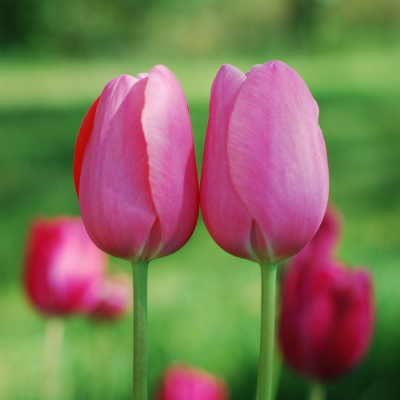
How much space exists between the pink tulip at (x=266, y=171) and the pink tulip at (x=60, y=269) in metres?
0.49

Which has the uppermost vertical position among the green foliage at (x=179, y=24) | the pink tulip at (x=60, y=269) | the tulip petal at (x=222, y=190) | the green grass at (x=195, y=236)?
the green foliage at (x=179, y=24)

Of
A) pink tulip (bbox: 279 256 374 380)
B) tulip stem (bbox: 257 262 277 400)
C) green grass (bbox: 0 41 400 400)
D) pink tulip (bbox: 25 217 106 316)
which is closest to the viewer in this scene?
tulip stem (bbox: 257 262 277 400)

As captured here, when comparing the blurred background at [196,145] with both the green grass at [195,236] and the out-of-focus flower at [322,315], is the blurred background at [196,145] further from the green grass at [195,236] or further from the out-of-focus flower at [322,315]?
the out-of-focus flower at [322,315]

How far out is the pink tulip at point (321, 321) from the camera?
65 centimetres

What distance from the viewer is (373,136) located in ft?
13.3

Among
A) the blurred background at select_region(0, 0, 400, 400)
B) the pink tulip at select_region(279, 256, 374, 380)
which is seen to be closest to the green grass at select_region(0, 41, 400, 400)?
the blurred background at select_region(0, 0, 400, 400)

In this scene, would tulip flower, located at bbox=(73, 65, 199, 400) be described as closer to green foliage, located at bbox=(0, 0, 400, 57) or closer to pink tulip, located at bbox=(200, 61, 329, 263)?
pink tulip, located at bbox=(200, 61, 329, 263)

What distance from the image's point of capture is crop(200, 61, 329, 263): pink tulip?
0.36 metres

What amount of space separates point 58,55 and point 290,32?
212 centimetres

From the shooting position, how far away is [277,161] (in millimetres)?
361

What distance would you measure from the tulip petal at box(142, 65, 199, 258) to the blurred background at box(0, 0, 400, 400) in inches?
20.8

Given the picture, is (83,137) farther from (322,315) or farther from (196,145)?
(196,145)

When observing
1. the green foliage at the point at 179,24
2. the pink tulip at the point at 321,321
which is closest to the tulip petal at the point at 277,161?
the pink tulip at the point at 321,321

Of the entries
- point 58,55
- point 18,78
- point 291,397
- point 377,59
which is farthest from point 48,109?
point 291,397
